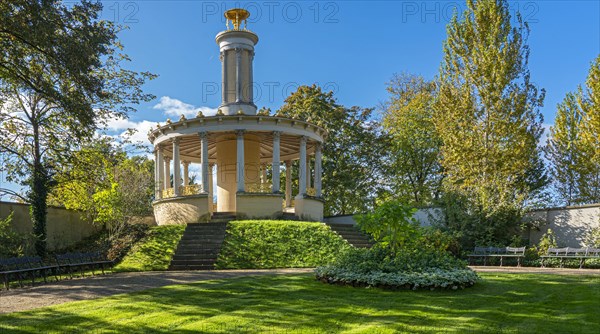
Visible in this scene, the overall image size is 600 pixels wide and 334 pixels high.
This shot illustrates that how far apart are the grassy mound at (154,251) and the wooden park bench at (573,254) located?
48.3 ft

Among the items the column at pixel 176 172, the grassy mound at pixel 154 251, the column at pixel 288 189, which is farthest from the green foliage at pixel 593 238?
the column at pixel 176 172

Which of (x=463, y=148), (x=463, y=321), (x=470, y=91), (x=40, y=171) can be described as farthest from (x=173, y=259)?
(x=470, y=91)

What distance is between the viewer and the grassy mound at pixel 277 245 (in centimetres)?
1891

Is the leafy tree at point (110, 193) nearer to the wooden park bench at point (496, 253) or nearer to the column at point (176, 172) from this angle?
the column at point (176, 172)

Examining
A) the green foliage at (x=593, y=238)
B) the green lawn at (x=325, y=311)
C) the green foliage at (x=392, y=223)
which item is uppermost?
the green foliage at (x=392, y=223)

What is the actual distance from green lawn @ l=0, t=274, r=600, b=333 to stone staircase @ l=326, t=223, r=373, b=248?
9633mm

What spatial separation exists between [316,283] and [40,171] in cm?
994

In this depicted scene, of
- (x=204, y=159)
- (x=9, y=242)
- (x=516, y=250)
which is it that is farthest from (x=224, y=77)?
(x=516, y=250)

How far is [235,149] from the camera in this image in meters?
28.2

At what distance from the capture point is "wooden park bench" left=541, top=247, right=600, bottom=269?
18.3 metres

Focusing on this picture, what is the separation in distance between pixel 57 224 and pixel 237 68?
12.5 m

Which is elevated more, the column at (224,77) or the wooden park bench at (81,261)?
the column at (224,77)

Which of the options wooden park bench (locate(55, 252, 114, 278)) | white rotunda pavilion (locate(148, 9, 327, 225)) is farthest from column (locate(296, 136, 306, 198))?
wooden park bench (locate(55, 252, 114, 278))

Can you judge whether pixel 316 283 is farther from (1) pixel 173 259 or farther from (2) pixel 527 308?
(1) pixel 173 259
